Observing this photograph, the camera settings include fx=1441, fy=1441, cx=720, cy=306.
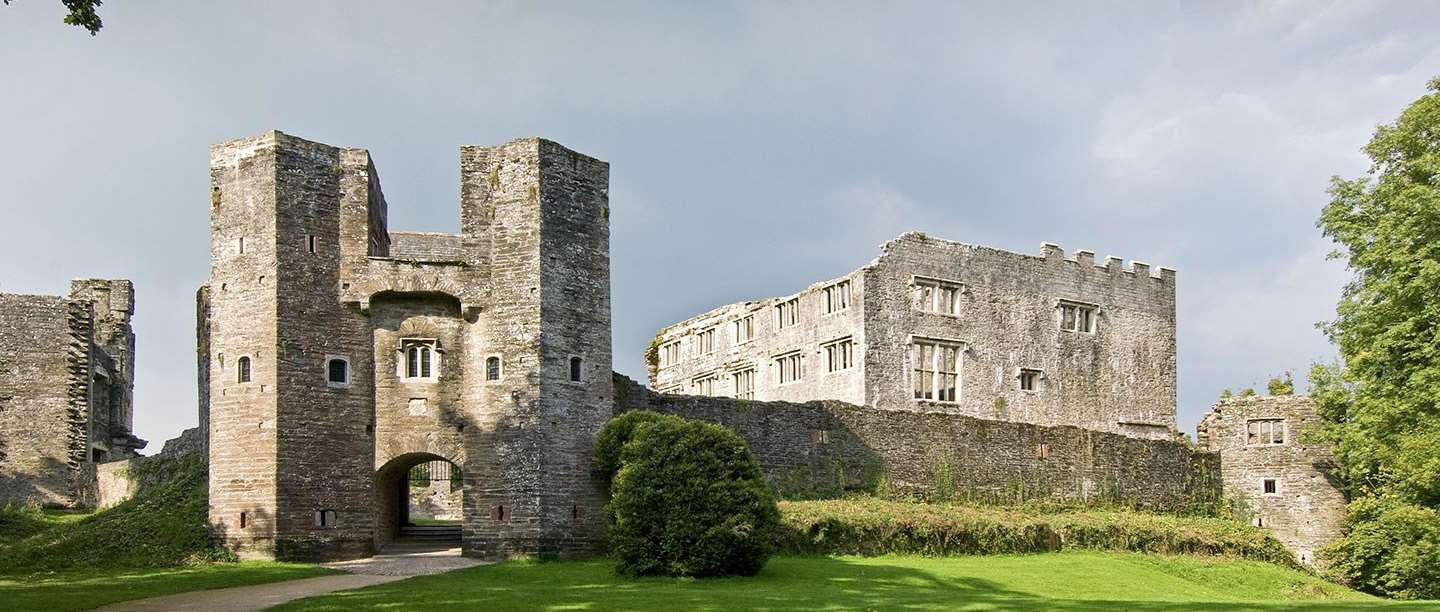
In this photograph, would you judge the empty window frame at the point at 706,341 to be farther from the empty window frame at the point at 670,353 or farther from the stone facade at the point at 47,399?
the stone facade at the point at 47,399

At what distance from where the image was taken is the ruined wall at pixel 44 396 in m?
48.0

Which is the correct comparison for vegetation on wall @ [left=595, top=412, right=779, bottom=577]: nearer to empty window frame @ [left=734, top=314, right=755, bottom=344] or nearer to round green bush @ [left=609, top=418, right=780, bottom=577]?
round green bush @ [left=609, top=418, right=780, bottom=577]

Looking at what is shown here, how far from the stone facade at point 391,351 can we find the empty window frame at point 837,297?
18.2 metres

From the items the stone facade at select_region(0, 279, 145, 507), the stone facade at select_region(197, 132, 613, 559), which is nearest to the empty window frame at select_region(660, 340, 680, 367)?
the stone facade at select_region(0, 279, 145, 507)

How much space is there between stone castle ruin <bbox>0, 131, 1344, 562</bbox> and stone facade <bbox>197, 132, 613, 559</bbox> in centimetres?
6

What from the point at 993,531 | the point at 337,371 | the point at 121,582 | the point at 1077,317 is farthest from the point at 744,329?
the point at 121,582

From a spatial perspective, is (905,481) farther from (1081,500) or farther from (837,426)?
(1081,500)

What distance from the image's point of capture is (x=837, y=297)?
52.8 m

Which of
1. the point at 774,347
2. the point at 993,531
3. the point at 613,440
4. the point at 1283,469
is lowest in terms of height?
the point at 993,531

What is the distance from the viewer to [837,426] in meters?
41.3

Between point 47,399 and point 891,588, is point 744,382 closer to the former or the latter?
point 47,399

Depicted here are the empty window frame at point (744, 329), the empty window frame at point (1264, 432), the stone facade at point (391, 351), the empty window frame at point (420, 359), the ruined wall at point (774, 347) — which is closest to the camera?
the stone facade at point (391, 351)

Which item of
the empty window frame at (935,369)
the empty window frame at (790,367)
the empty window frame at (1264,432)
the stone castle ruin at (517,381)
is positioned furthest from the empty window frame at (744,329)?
the empty window frame at (1264,432)

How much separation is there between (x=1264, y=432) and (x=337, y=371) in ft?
102
